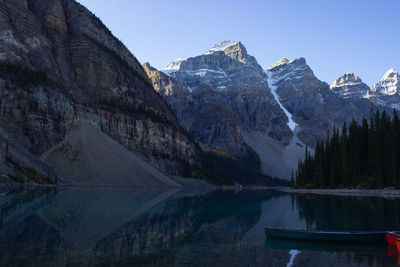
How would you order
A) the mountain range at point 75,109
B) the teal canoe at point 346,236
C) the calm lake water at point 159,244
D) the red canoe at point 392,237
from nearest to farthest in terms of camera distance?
the calm lake water at point 159,244, the red canoe at point 392,237, the teal canoe at point 346,236, the mountain range at point 75,109

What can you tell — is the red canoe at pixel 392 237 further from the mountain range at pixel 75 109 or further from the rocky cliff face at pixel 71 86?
the rocky cliff face at pixel 71 86

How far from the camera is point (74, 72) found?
138 m

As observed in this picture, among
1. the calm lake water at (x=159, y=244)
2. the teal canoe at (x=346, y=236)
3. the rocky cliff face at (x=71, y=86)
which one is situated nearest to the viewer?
the calm lake water at (x=159, y=244)

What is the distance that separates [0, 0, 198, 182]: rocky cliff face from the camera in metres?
98.2

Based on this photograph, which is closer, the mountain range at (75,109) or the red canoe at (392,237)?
the red canoe at (392,237)

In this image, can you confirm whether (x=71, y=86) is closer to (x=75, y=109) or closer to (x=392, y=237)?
(x=75, y=109)

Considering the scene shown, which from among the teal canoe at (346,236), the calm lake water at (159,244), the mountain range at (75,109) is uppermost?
the mountain range at (75,109)

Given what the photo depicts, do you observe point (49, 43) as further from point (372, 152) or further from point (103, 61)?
point (372, 152)

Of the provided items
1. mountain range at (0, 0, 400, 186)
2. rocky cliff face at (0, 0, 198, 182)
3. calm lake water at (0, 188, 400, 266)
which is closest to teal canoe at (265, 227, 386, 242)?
calm lake water at (0, 188, 400, 266)

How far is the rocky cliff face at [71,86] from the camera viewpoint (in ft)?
322

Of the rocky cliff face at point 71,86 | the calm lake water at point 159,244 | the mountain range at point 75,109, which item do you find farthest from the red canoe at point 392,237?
the rocky cliff face at point 71,86

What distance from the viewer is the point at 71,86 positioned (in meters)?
128

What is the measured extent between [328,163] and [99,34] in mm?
106456

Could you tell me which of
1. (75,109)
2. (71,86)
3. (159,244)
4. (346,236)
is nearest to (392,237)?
(346,236)
